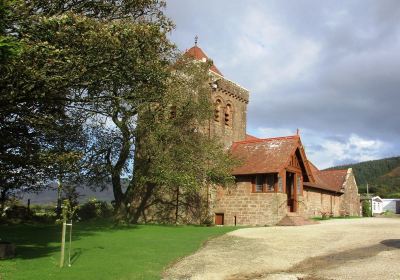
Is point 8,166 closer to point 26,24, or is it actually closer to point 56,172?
point 56,172

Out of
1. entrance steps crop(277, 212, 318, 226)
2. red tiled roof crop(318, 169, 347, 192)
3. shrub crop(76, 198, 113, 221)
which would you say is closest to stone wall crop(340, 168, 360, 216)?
red tiled roof crop(318, 169, 347, 192)

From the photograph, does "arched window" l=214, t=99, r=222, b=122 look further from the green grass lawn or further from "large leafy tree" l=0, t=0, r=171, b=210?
"large leafy tree" l=0, t=0, r=171, b=210

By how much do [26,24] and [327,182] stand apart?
128 ft

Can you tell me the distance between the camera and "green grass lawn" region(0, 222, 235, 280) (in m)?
10.9

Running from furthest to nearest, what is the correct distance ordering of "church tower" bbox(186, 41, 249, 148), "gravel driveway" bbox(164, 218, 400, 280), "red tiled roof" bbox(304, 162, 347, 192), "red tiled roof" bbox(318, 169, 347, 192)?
1. "red tiled roof" bbox(318, 169, 347, 192)
2. "red tiled roof" bbox(304, 162, 347, 192)
3. "church tower" bbox(186, 41, 249, 148)
4. "gravel driveway" bbox(164, 218, 400, 280)

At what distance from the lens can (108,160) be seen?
27.0 metres

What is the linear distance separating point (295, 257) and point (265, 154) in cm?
1720

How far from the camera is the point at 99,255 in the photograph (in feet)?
45.0

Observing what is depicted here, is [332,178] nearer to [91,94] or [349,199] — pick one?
[349,199]

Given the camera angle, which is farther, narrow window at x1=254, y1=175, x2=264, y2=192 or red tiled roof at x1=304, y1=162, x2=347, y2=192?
red tiled roof at x1=304, y1=162, x2=347, y2=192

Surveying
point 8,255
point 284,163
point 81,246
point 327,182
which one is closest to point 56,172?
point 81,246

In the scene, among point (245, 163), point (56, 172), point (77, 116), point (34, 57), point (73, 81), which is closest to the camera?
point (34, 57)

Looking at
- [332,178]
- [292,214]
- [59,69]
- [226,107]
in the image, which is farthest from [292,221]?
[332,178]

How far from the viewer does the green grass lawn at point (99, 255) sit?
10.9m
